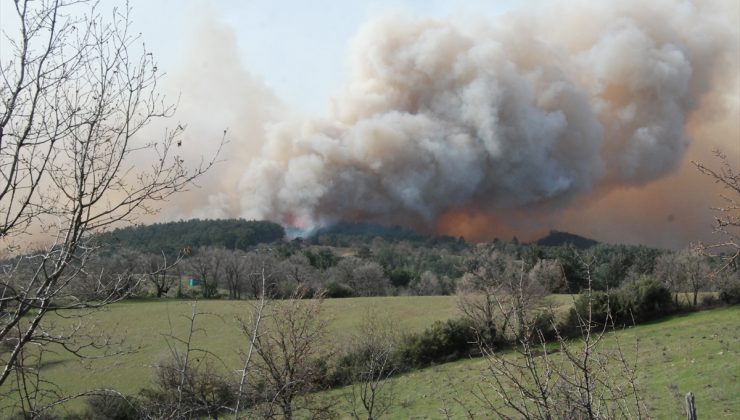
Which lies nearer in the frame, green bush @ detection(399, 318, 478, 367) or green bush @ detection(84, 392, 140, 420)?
green bush @ detection(84, 392, 140, 420)

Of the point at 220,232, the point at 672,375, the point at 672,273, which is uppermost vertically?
the point at 220,232

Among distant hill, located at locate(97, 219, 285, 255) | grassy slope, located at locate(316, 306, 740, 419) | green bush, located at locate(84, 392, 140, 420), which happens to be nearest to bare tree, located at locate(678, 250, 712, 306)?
grassy slope, located at locate(316, 306, 740, 419)

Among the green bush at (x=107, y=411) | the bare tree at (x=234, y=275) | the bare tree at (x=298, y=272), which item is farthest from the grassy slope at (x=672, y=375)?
the bare tree at (x=234, y=275)

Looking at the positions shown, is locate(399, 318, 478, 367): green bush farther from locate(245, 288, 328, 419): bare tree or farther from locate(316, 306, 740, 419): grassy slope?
locate(245, 288, 328, 419): bare tree

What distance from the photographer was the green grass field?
15273 mm

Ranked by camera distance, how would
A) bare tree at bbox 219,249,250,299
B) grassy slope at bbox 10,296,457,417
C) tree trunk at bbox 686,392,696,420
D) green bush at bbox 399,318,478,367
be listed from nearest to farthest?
tree trunk at bbox 686,392,696,420
grassy slope at bbox 10,296,457,417
green bush at bbox 399,318,478,367
bare tree at bbox 219,249,250,299

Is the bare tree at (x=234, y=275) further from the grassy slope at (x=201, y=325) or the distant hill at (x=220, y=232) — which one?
the distant hill at (x=220, y=232)

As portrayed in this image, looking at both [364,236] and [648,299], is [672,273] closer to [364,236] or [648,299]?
[648,299]

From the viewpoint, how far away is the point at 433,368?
26.7 m

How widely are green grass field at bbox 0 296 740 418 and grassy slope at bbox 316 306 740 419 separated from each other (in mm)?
33

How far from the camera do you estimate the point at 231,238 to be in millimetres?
96688

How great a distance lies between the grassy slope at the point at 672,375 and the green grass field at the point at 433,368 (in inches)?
1.3

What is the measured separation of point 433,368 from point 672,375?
1132cm

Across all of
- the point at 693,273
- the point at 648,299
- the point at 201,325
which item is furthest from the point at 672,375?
the point at 201,325
